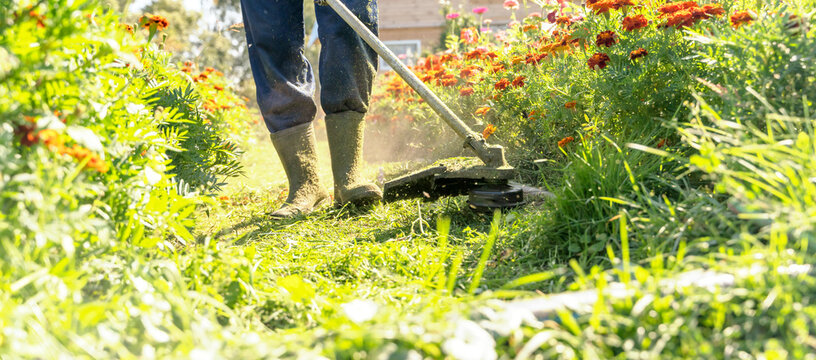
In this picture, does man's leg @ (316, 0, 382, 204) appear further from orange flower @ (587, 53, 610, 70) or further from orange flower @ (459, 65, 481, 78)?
orange flower @ (459, 65, 481, 78)

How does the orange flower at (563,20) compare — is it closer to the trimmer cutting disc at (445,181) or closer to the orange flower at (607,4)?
the orange flower at (607,4)

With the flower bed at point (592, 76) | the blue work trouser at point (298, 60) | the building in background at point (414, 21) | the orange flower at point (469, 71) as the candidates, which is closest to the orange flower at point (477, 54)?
the flower bed at point (592, 76)

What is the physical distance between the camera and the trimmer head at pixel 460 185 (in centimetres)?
224

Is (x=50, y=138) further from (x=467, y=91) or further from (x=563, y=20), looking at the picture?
(x=467, y=91)

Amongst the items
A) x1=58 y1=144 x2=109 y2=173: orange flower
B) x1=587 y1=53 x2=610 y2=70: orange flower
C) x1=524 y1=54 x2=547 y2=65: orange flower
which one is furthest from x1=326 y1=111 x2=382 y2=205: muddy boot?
x1=58 y1=144 x2=109 y2=173: orange flower

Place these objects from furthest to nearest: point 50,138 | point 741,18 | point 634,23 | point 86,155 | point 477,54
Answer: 1. point 477,54
2. point 634,23
3. point 741,18
4. point 86,155
5. point 50,138

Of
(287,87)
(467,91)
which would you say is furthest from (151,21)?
(467,91)

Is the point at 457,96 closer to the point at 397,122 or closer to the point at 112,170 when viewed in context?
the point at 397,122

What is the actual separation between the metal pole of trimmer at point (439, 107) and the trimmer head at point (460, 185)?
0.20ft

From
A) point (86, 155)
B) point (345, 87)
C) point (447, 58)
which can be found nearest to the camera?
point (86, 155)

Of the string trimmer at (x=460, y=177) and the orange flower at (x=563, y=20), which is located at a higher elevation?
the orange flower at (x=563, y=20)

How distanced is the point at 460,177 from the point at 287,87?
113cm

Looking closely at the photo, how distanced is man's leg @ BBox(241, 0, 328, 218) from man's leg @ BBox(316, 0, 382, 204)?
0.13 m

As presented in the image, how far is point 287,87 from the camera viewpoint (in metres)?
2.88
